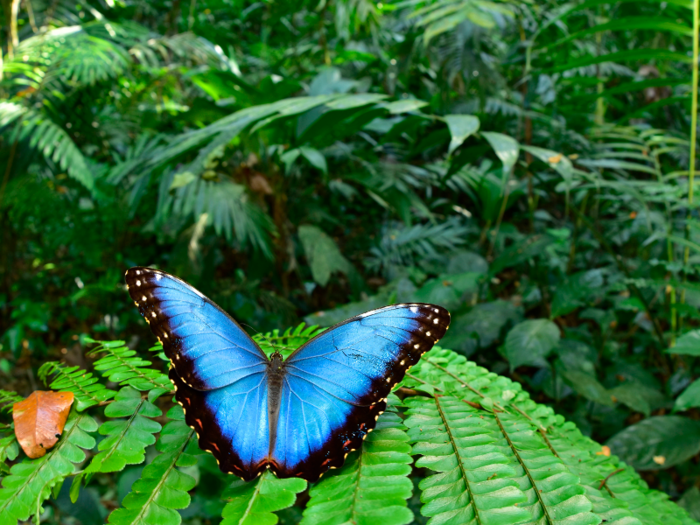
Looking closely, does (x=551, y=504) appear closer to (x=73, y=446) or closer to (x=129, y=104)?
(x=73, y=446)

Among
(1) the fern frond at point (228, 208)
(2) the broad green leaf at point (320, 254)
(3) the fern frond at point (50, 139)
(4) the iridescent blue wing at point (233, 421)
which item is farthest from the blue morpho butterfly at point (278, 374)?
(3) the fern frond at point (50, 139)

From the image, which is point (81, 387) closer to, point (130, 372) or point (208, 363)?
point (130, 372)

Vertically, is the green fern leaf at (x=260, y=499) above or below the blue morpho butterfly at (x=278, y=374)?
below

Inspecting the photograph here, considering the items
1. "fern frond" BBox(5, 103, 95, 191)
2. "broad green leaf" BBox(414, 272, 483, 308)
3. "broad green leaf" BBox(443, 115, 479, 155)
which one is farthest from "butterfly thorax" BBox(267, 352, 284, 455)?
"fern frond" BBox(5, 103, 95, 191)

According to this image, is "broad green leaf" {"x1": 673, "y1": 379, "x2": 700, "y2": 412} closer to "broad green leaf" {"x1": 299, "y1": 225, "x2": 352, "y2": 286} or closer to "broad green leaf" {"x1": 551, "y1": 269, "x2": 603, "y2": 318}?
"broad green leaf" {"x1": 551, "y1": 269, "x2": 603, "y2": 318}

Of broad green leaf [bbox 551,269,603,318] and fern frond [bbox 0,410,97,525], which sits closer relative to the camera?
fern frond [bbox 0,410,97,525]

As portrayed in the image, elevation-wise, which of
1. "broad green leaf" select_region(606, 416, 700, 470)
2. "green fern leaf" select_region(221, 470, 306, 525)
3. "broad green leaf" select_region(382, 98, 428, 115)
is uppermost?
"broad green leaf" select_region(382, 98, 428, 115)

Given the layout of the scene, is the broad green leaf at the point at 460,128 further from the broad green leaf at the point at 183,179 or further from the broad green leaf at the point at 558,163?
the broad green leaf at the point at 183,179

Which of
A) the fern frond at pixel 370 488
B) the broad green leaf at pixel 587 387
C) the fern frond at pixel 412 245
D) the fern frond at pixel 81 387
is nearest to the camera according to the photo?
the fern frond at pixel 370 488
